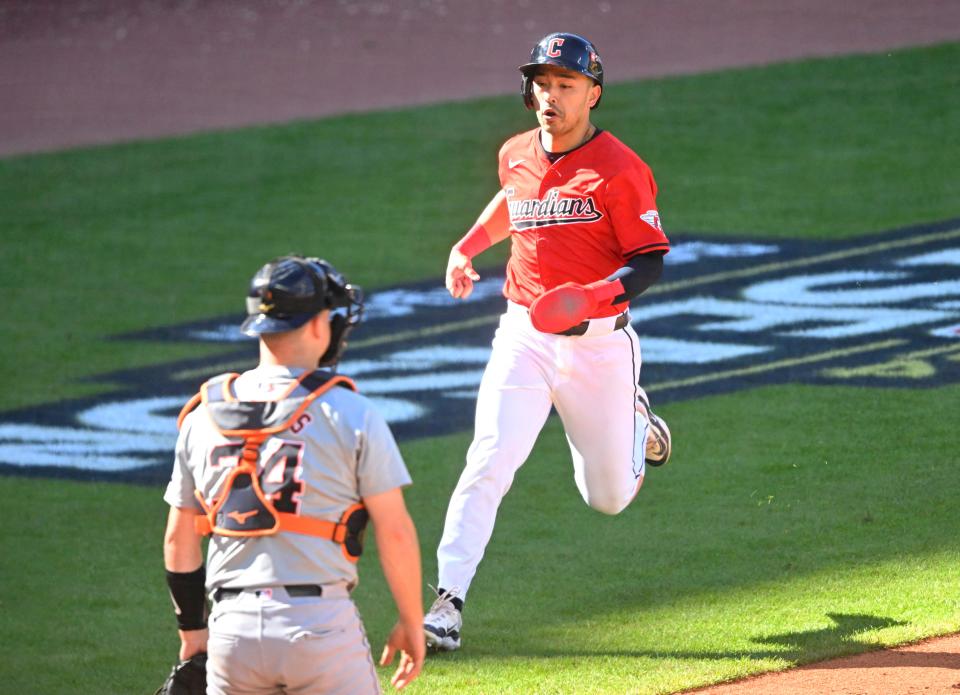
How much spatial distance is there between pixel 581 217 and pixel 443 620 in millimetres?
1546

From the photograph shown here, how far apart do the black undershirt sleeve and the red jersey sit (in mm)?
35

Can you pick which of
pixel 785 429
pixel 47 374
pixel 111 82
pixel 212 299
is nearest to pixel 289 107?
pixel 111 82

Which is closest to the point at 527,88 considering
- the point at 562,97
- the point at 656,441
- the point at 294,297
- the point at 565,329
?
the point at 562,97

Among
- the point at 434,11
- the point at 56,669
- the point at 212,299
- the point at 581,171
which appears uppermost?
the point at 434,11

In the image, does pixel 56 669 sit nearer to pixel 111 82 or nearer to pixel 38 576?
pixel 38 576

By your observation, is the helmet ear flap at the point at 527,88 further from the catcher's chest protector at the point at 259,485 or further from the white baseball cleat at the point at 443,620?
the catcher's chest protector at the point at 259,485

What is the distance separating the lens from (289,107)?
20938 mm

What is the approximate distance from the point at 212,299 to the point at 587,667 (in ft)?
24.5

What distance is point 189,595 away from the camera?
4.57 meters

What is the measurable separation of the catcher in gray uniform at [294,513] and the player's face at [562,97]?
2449 millimetres

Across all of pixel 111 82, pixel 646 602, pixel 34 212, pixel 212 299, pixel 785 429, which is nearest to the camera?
pixel 646 602

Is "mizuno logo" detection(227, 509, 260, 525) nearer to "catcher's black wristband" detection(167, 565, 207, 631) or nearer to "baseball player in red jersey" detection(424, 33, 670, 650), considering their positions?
"catcher's black wristband" detection(167, 565, 207, 631)

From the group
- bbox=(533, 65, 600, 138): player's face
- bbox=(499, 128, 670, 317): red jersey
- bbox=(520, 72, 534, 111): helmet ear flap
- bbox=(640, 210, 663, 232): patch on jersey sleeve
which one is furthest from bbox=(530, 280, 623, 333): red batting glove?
bbox=(520, 72, 534, 111): helmet ear flap

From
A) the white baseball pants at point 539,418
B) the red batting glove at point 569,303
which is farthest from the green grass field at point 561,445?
the red batting glove at point 569,303
